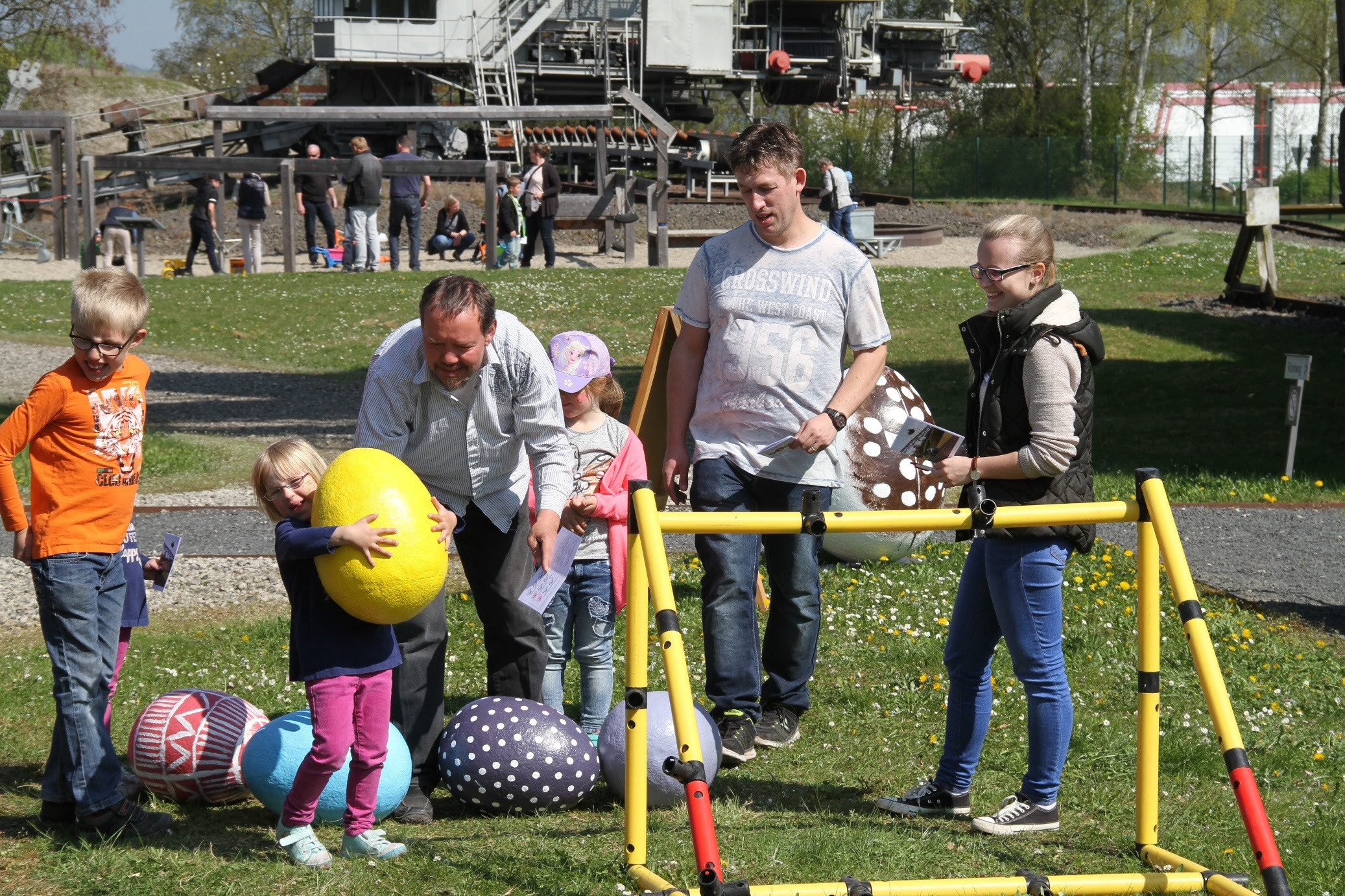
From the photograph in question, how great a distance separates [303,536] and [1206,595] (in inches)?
229

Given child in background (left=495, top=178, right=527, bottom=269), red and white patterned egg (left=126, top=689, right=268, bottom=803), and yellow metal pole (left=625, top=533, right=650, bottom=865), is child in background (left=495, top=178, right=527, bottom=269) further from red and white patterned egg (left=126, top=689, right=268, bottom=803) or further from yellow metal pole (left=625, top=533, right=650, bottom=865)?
yellow metal pole (left=625, top=533, right=650, bottom=865)

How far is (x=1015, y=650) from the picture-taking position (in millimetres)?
4625

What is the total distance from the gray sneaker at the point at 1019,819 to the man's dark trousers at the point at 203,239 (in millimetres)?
23446

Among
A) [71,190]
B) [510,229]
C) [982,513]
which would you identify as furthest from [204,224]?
[982,513]

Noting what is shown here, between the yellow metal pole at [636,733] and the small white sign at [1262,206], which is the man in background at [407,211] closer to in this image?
the small white sign at [1262,206]

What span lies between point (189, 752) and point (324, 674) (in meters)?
1.04

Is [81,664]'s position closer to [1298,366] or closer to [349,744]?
[349,744]

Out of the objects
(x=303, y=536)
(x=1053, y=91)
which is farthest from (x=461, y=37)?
(x=303, y=536)

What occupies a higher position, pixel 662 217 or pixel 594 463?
pixel 662 217

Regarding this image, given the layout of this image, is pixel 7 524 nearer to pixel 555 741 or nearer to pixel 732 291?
pixel 555 741

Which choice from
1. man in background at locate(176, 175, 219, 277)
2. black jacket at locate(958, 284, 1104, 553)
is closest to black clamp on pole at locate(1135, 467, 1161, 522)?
black jacket at locate(958, 284, 1104, 553)

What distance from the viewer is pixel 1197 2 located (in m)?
59.2

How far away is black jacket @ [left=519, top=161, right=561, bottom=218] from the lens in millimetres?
26328

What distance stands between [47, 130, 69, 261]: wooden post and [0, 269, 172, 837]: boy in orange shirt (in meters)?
25.1
